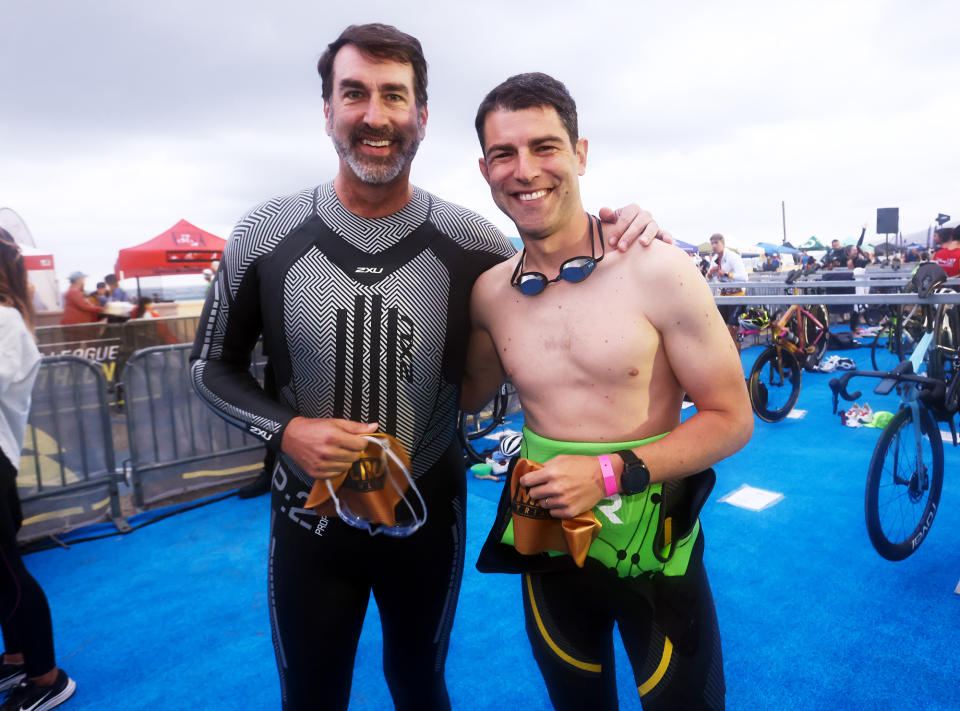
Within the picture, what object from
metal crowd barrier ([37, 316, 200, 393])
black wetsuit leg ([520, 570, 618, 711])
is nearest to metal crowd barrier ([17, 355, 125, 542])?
black wetsuit leg ([520, 570, 618, 711])

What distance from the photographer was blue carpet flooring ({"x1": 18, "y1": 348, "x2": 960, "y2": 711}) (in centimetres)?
273

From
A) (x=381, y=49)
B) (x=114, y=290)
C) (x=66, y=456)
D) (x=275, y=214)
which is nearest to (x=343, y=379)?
(x=275, y=214)

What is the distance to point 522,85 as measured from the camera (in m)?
1.65

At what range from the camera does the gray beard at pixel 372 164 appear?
1.75m

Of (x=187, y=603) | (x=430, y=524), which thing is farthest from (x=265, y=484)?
(x=430, y=524)

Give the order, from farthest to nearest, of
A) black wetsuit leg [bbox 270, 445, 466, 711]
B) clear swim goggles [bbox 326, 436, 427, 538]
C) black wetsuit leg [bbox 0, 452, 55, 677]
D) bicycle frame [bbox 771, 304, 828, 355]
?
bicycle frame [bbox 771, 304, 828, 355], black wetsuit leg [bbox 0, 452, 55, 677], black wetsuit leg [bbox 270, 445, 466, 711], clear swim goggles [bbox 326, 436, 427, 538]

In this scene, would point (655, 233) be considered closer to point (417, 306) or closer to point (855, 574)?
point (417, 306)

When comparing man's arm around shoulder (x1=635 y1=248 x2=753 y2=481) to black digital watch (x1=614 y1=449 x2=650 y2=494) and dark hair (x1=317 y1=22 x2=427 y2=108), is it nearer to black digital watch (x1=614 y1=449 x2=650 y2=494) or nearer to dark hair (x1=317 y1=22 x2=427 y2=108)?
black digital watch (x1=614 y1=449 x2=650 y2=494)

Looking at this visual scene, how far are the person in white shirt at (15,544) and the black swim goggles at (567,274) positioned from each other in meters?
2.62

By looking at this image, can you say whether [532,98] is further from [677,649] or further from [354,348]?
[677,649]

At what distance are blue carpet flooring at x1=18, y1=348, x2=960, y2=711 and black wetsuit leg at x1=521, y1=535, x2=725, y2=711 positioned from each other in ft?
3.72

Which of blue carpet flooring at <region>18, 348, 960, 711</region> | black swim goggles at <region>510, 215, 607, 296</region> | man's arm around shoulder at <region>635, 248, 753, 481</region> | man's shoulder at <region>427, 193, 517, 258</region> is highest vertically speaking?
man's shoulder at <region>427, 193, 517, 258</region>

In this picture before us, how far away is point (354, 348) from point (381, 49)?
903 millimetres

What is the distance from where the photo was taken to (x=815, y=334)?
9.84 meters
